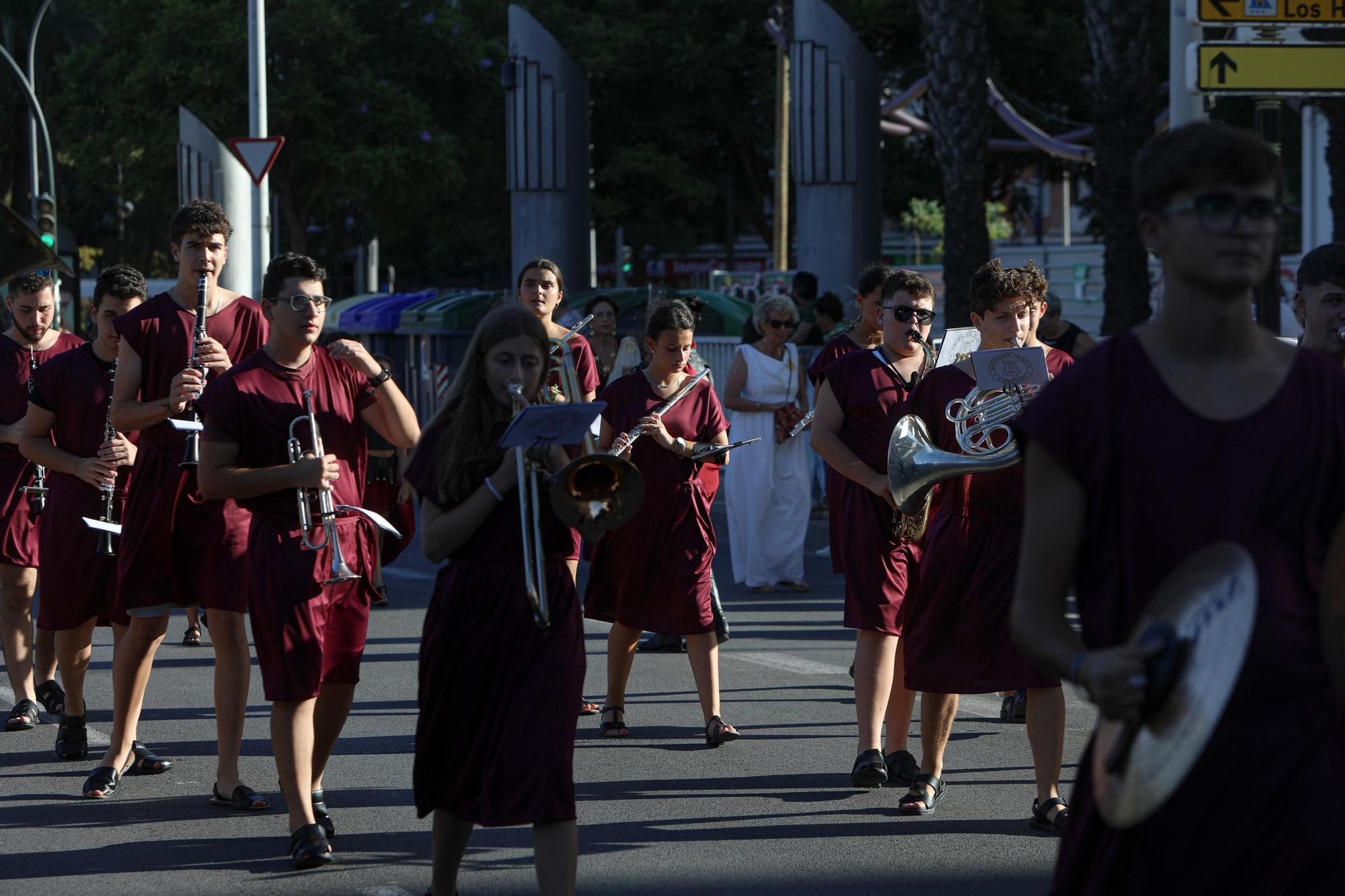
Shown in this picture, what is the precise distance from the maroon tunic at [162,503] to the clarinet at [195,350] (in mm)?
67

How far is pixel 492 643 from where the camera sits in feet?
15.0

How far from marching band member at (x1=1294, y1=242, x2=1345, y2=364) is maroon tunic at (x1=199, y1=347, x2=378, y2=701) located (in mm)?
3003

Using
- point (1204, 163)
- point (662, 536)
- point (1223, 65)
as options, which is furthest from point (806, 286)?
point (1204, 163)

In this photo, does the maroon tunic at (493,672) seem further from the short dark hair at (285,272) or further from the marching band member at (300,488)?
the short dark hair at (285,272)

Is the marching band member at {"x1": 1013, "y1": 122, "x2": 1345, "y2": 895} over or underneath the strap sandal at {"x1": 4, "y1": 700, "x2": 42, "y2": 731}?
over

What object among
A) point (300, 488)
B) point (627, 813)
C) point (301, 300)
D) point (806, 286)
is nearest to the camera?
point (300, 488)

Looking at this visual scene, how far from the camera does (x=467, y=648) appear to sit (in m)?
4.58

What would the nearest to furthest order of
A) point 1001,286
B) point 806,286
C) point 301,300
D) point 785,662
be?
point 301,300 < point 1001,286 < point 785,662 < point 806,286

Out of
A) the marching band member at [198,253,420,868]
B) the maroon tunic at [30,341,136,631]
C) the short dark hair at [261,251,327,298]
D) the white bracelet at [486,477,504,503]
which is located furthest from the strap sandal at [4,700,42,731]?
the white bracelet at [486,477,504,503]

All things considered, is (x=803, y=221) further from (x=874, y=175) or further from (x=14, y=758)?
(x=14, y=758)

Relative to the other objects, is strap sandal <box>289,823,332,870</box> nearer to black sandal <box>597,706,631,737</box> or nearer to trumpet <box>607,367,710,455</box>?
black sandal <box>597,706,631,737</box>

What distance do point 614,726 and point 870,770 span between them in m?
1.43

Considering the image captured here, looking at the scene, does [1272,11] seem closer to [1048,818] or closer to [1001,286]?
[1001,286]

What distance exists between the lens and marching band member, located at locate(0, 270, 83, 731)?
8.05 meters
